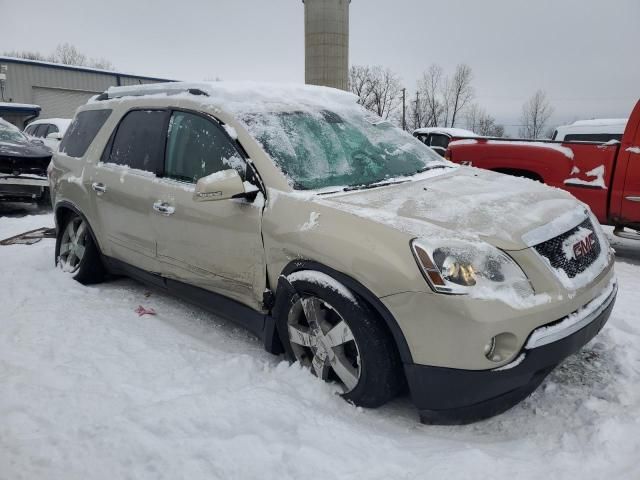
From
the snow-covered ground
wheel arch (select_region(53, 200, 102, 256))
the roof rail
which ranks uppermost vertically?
the roof rail

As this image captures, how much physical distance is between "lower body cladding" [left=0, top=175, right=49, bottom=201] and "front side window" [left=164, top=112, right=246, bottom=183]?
6.02 m

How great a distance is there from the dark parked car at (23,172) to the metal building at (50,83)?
22.1 meters

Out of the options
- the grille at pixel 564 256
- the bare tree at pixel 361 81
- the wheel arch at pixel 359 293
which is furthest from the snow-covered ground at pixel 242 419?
the bare tree at pixel 361 81

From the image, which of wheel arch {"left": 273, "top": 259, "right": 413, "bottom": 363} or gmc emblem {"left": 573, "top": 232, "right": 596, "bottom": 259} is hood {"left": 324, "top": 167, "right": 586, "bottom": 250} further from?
wheel arch {"left": 273, "top": 259, "right": 413, "bottom": 363}

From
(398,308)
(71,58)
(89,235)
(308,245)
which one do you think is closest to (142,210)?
(89,235)

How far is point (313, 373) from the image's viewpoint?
2844mm

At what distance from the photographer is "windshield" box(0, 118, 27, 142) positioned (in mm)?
9262

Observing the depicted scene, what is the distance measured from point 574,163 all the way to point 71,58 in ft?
241

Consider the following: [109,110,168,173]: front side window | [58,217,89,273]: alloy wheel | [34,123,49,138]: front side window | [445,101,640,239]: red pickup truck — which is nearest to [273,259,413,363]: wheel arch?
[109,110,168,173]: front side window

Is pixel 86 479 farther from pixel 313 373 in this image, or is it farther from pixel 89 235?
pixel 89 235

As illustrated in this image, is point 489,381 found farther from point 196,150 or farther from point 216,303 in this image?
point 196,150

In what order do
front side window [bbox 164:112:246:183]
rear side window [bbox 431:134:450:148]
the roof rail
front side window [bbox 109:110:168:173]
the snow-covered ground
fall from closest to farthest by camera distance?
1. the snow-covered ground
2. front side window [bbox 164:112:246:183]
3. the roof rail
4. front side window [bbox 109:110:168:173]
5. rear side window [bbox 431:134:450:148]

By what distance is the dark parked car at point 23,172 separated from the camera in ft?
27.1

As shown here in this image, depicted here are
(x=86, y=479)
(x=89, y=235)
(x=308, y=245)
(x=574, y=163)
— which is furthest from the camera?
(x=574, y=163)
